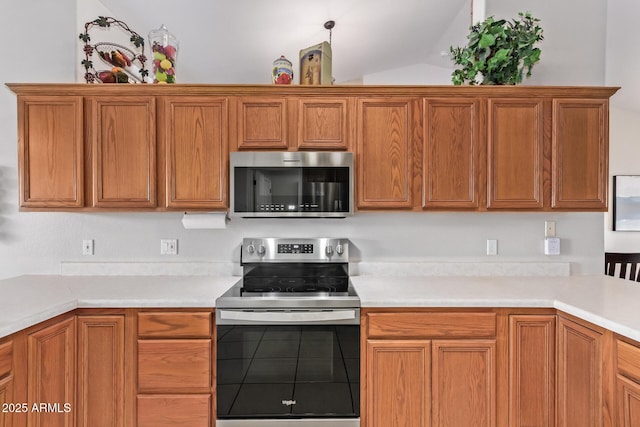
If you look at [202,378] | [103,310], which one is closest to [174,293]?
[103,310]

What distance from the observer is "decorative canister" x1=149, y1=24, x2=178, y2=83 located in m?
2.13

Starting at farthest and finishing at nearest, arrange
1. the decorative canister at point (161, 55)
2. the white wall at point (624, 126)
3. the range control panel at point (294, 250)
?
the white wall at point (624, 126) → the range control panel at point (294, 250) → the decorative canister at point (161, 55)

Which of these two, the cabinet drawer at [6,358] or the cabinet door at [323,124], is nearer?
the cabinet drawer at [6,358]

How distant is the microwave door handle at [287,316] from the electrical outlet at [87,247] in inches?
48.0

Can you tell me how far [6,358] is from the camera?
1358 millimetres

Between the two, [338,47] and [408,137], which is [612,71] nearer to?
[338,47]

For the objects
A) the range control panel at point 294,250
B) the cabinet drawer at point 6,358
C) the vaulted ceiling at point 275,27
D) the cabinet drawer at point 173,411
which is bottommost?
the cabinet drawer at point 173,411

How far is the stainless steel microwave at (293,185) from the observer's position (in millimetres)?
2021

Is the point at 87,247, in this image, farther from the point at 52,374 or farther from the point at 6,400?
the point at 6,400

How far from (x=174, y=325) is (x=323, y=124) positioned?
4.45 feet

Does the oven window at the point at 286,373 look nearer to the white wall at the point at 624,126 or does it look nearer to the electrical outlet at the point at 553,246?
the electrical outlet at the point at 553,246

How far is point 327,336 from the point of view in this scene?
1.73 meters

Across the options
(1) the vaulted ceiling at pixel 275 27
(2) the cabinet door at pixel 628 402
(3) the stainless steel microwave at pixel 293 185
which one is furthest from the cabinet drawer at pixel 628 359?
(1) the vaulted ceiling at pixel 275 27

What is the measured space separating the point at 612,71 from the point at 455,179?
298 cm
